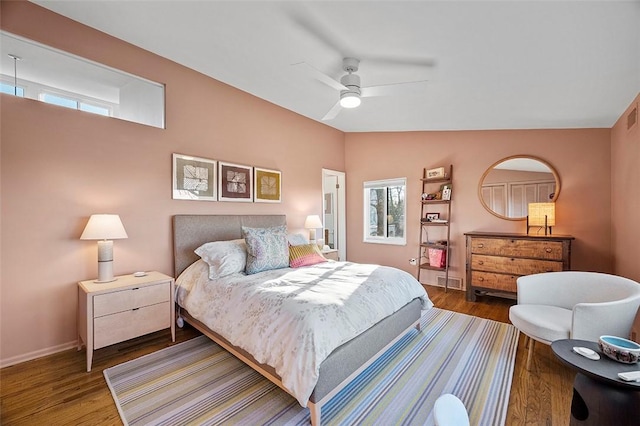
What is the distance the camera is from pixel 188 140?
11.0 ft

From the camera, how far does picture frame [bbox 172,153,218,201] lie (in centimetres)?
323

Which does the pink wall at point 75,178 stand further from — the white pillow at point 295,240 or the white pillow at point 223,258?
the white pillow at point 295,240

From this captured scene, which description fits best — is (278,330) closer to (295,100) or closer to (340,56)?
(340,56)

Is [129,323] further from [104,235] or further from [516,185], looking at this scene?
[516,185]

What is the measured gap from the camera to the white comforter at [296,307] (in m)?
1.70

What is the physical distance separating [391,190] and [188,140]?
365 cm

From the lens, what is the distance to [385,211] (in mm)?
5492

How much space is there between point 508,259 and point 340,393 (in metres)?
3.03

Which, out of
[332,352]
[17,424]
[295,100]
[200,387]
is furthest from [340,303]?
[295,100]

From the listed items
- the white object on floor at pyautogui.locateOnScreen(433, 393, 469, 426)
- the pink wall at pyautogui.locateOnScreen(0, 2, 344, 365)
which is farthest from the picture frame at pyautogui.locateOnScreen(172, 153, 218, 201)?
the white object on floor at pyautogui.locateOnScreen(433, 393, 469, 426)

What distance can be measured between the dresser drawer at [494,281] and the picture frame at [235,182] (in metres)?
3.44

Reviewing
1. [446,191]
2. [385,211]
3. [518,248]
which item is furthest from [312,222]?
[518,248]

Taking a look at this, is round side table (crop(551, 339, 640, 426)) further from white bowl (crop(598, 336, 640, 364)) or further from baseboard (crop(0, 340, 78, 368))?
baseboard (crop(0, 340, 78, 368))

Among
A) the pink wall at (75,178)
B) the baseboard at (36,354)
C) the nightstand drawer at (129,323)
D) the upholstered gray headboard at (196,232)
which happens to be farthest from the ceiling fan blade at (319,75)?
the baseboard at (36,354)
